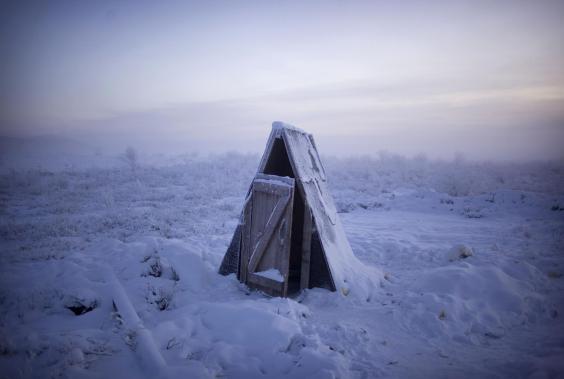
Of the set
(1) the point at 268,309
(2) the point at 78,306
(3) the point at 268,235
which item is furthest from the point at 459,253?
(2) the point at 78,306

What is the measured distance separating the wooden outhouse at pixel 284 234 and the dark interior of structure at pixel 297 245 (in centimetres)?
2

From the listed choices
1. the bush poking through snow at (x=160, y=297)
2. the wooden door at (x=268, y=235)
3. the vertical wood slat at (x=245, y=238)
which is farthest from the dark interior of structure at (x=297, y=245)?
the bush poking through snow at (x=160, y=297)

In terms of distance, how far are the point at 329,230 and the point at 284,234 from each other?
1128 mm

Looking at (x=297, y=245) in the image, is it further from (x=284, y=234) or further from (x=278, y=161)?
(x=278, y=161)

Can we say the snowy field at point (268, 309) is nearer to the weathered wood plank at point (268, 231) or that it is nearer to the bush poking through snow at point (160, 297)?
the bush poking through snow at point (160, 297)

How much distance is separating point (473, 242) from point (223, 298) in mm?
7666

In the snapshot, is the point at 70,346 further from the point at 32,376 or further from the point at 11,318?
the point at 11,318

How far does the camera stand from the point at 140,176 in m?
22.3

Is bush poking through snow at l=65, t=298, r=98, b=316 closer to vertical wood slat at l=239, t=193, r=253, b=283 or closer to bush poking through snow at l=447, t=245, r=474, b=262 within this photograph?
vertical wood slat at l=239, t=193, r=253, b=283

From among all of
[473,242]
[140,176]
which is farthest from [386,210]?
[140,176]

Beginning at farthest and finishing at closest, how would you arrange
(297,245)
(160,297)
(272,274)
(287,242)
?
(297,245) < (272,274) < (287,242) < (160,297)

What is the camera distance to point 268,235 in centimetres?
533

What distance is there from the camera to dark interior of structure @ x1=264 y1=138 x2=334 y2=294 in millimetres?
5359

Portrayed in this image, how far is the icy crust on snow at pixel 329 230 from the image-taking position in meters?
5.36
